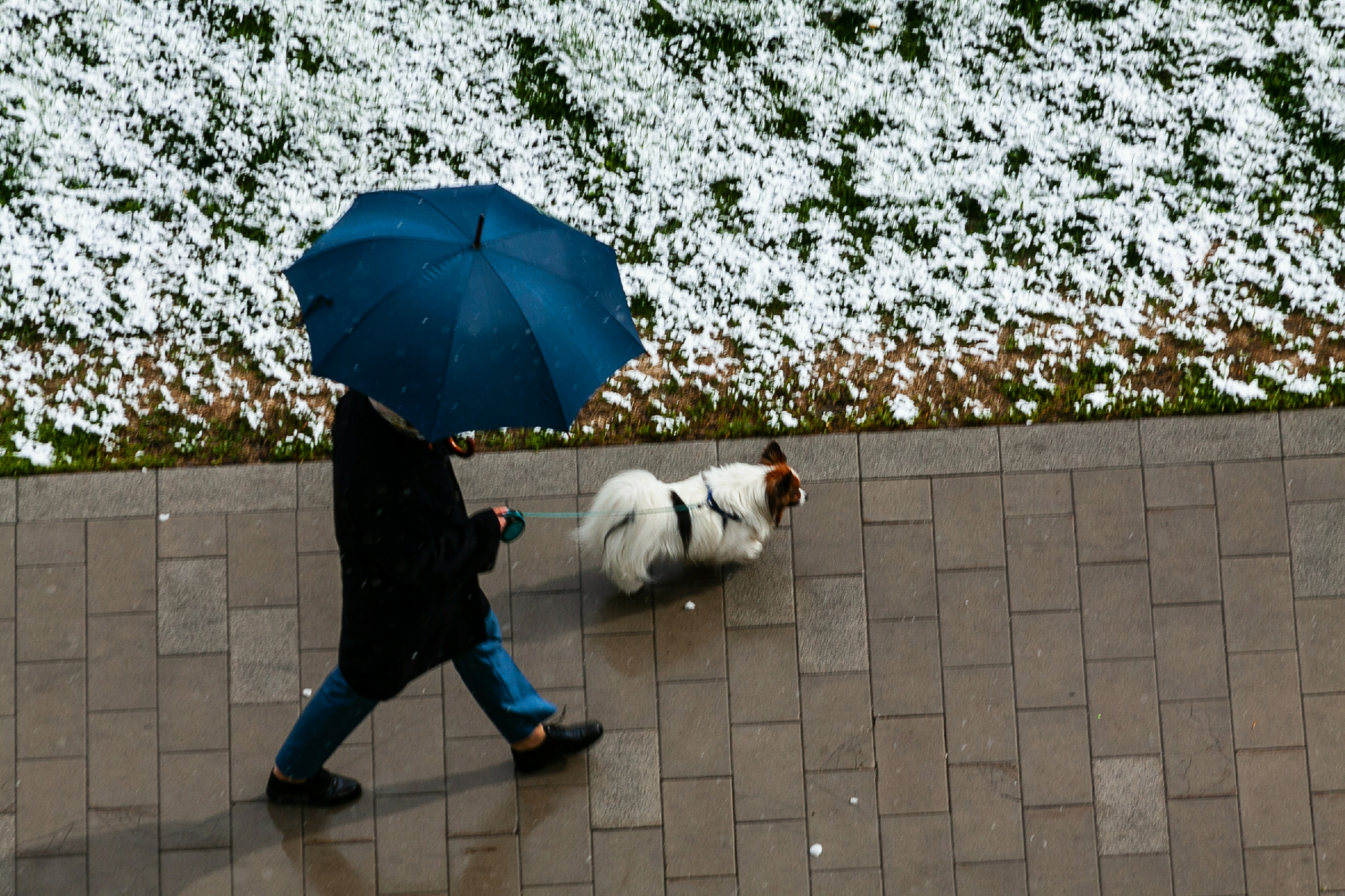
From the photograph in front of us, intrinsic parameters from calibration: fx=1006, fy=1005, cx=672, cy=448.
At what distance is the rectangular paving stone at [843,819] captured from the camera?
4.04 m

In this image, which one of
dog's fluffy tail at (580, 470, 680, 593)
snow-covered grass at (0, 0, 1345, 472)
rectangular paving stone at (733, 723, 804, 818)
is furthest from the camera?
snow-covered grass at (0, 0, 1345, 472)

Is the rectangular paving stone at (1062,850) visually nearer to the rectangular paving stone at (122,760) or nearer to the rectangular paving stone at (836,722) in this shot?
the rectangular paving stone at (836,722)

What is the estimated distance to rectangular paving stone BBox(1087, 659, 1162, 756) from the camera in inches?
163

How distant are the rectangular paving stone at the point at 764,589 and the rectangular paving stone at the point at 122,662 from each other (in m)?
2.43

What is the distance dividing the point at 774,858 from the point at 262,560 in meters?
2.49

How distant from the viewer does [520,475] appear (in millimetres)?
4422

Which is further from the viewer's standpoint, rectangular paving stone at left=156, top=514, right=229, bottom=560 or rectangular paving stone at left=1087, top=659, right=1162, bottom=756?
rectangular paving stone at left=156, top=514, right=229, bottom=560

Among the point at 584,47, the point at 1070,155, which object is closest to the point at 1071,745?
the point at 1070,155

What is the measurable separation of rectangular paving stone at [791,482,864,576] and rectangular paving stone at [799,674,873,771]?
0.46 meters

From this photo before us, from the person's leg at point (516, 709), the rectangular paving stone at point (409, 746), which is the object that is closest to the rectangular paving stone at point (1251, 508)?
the person's leg at point (516, 709)

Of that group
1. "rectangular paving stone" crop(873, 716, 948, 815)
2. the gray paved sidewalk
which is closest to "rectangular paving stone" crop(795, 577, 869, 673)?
the gray paved sidewalk

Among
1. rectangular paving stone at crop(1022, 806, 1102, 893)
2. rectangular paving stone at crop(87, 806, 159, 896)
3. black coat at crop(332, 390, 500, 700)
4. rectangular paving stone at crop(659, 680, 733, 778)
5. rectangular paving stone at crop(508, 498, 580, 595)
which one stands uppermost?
black coat at crop(332, 390, 500, 700)

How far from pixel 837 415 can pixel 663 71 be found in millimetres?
1980

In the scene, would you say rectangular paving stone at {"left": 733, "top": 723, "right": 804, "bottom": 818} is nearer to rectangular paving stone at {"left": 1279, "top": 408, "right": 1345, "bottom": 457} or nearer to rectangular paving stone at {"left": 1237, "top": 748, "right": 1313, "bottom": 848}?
rectangular paving stone at {"left": 1237, "top": 748, "right": 1313, "bottom": 848}
